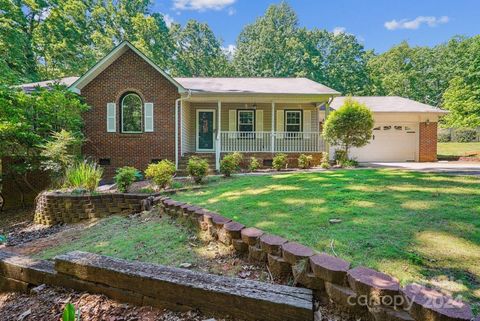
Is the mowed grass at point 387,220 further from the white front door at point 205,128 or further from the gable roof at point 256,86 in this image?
the white front door at point 205,128

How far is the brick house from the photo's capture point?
454 inches

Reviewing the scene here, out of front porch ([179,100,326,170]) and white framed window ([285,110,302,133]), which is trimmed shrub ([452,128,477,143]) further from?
white framed window ([285,110,302,133])

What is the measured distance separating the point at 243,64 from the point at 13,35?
21.9 metres

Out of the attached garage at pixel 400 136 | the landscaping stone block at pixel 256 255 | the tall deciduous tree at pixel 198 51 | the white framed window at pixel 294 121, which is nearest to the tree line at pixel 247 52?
the tall deciduous tree at pixel 198 51

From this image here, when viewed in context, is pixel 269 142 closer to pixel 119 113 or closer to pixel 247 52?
pixel 119 113

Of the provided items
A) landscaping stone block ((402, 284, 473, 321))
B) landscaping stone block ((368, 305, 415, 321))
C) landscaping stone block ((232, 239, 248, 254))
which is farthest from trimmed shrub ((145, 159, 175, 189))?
landscaping stone block ((402, 284, 473, 321))

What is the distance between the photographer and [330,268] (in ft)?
6.57

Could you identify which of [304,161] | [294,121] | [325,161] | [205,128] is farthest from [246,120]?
[325,161]

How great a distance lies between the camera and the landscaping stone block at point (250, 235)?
290cm

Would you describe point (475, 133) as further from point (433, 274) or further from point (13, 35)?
point (13, 35)

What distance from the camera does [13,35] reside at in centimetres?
1667

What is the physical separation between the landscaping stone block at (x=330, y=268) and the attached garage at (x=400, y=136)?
14.1 metres

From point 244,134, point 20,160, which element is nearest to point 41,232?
point 20,160

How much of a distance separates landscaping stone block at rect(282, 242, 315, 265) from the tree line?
20.2 meters
